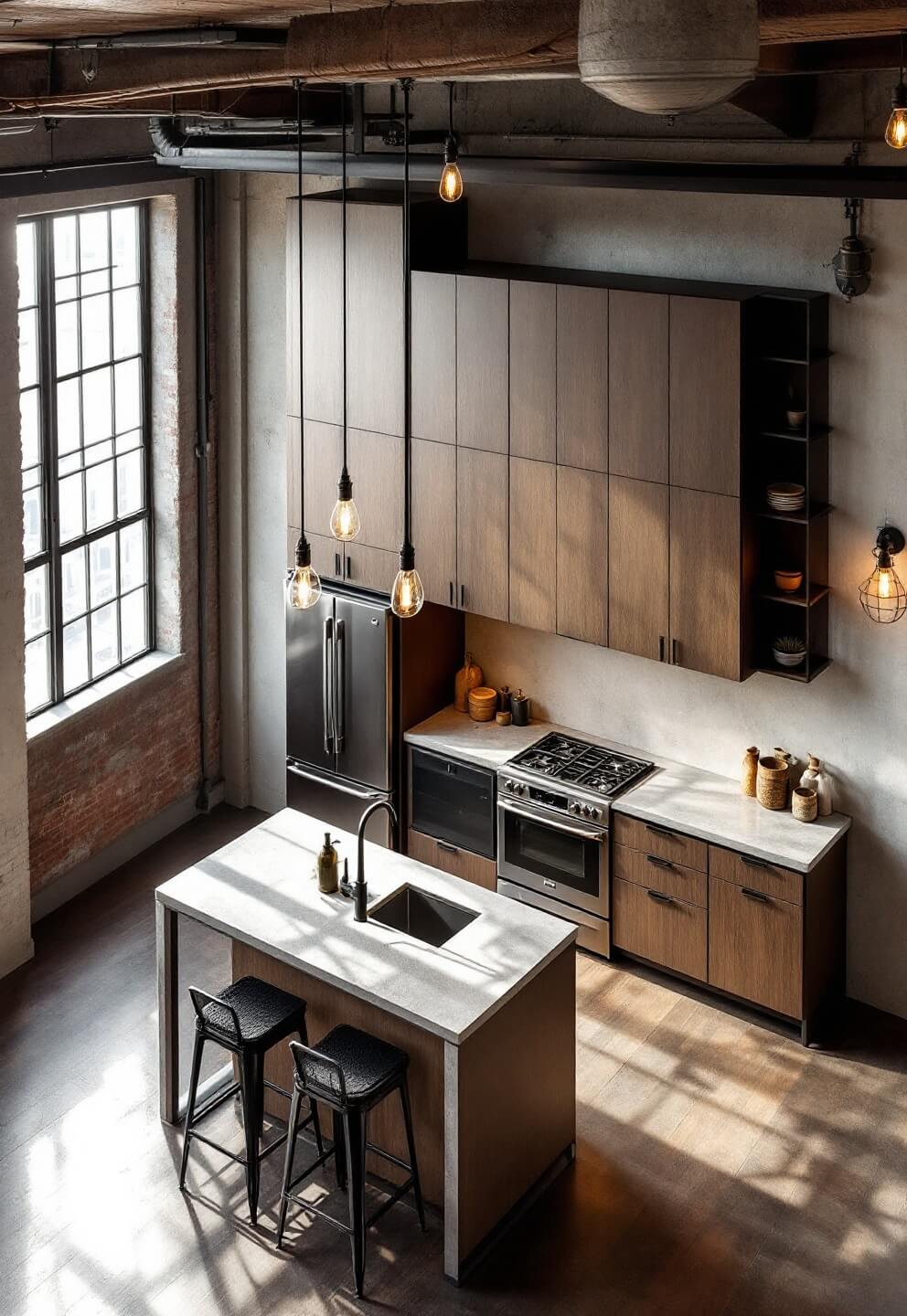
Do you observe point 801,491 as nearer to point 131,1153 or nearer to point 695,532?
point 695,532

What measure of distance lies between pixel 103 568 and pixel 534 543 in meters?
2.60

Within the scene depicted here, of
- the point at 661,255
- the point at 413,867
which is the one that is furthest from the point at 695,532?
the point at 413,867

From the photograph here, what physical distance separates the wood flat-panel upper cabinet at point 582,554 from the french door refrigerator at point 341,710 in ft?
3.34

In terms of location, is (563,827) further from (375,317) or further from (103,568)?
(103,568)

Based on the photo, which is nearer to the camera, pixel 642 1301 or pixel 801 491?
pixel 642 1301

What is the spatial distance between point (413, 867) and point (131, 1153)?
1.67 meters

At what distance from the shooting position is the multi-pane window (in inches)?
303

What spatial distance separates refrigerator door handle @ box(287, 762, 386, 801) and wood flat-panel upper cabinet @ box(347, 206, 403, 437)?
196cm

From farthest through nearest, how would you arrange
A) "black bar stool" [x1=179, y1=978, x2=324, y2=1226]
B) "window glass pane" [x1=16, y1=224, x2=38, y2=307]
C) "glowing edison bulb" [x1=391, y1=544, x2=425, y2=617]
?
"window glass pane" [x1=16, y1=224, x2=38, y2=307] < "black bar stool" [x1=179, y1=978, x2=324, y2=1226] < "glowing edison bulb" [x1=391, y1=544, x2=425, y2=617]

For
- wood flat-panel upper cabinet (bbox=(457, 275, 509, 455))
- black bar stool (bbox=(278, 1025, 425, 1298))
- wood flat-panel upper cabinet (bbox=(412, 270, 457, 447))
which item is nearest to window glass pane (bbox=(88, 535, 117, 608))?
wood flat-panel upper cabinet (bbox=(412, 270, 457, 447))

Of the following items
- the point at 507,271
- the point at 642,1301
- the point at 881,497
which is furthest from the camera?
the point at 507,271

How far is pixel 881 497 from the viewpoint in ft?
22.0

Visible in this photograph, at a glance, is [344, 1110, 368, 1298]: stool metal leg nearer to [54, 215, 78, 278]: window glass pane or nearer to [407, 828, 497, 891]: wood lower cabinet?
[407, 828, 497, 891]: wood lower cabinet

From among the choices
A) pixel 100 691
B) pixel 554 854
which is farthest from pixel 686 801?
pixel 100 691
